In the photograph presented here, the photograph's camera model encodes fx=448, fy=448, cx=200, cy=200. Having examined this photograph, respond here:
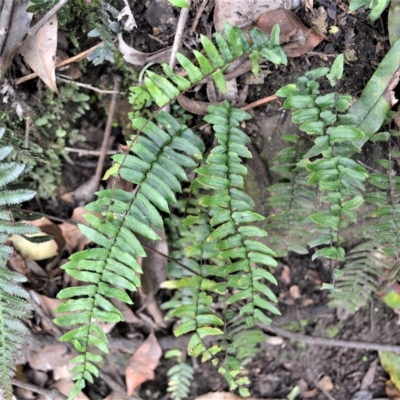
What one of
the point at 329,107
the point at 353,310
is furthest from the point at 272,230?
the point at 329,107

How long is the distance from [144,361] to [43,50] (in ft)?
7.27

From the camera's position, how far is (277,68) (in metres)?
2.71

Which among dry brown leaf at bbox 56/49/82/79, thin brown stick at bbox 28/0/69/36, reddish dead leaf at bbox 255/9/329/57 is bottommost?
dry brown leaf at bbox 56/49/82/79

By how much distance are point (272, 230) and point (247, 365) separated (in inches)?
42.2

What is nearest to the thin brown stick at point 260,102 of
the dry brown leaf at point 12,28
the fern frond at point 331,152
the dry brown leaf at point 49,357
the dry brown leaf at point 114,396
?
the fern frond at point 331,152

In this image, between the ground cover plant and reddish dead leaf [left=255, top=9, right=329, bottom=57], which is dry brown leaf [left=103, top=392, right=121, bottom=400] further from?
reddish dead leaf [left=255, top=9, right=329, bottom=57]

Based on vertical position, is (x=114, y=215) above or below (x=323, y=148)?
below

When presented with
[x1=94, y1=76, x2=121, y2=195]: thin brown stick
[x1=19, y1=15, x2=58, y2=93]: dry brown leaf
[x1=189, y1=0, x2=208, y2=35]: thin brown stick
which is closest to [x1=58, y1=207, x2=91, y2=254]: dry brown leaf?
[x1=94, y1=76, x2=121, y2=195]: thin brown stick

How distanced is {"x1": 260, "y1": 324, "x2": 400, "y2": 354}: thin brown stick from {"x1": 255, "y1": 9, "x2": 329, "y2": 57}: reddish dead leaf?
1.92m

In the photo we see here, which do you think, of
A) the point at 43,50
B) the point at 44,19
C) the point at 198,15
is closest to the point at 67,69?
the point at 43,50

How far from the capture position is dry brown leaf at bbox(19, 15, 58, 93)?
264cm

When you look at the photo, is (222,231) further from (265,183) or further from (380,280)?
(380,280)

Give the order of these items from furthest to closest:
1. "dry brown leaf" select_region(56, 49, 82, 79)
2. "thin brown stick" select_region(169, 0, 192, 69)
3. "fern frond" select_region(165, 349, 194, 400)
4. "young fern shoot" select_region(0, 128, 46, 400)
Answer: "fern frond" select_region(165, 349, 194, 400) → "dry brown leaf" select_region(56, 49, 82, 79) → "thin brown stick" select_region(169, 0, 192, 69) → "young fern shoot" select_region(0, 128, 46, 400)

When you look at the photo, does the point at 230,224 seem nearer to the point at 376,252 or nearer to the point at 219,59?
→ the point at 219,59
